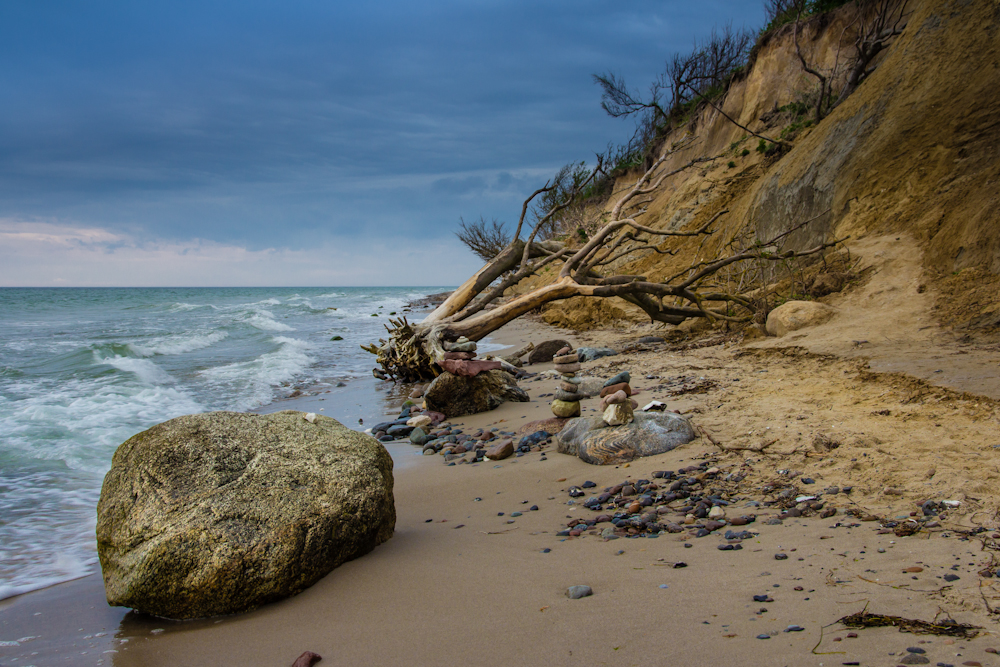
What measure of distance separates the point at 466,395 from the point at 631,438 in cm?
325

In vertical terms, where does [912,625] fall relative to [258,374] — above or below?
above

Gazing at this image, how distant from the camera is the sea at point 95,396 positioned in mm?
4145

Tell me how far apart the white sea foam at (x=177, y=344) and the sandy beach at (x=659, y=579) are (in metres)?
13.4

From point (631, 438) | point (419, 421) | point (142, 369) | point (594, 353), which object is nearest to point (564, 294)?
point (594, 353)

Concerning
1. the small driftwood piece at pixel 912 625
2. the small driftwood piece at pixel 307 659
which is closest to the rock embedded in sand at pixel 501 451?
the small driftwood piece at pixel 307 659

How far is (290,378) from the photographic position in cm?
1102

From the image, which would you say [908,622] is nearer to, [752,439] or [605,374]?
[752,439]

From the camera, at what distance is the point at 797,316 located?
290 inches

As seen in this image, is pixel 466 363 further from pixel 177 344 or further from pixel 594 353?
pixel 177 344

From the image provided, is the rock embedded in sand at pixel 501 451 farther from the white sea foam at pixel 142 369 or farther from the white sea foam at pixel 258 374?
the white sea foam at pixel 142 369

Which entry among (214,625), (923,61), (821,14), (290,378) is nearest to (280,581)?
(214,625)

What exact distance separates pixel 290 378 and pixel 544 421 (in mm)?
6976

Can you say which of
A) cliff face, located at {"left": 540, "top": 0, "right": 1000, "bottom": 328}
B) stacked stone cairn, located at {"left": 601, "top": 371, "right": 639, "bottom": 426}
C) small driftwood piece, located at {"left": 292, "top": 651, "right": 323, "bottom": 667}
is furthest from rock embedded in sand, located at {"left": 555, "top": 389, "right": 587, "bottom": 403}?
cliff face, located at {"left": 540, "top": 0, "right": 1000, "bottom": 328}

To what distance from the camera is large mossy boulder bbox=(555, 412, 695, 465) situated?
4293 millimetres
